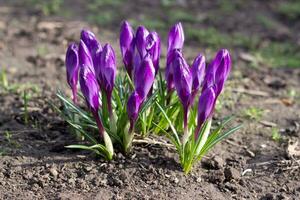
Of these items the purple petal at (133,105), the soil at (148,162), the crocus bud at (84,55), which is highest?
the crocus bud at (84,55)

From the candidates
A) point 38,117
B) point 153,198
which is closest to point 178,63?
point 153,198

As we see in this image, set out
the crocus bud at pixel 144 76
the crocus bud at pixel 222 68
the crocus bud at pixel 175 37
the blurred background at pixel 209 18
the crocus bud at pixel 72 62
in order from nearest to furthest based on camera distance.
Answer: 1. the crocus bud at pixel 144 76
2. the crocus bud at pixel 222 68
3. the crocus bud at pixel 72 62
4. the crocus bud at pixel 175 37
5. the blurred background at pixel 209 18

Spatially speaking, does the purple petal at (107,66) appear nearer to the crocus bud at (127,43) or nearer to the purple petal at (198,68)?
the crocus bud at (127,43)

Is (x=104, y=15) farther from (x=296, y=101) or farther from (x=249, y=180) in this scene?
(x=249, y=180)

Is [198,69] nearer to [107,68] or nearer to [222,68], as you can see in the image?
[222,68]

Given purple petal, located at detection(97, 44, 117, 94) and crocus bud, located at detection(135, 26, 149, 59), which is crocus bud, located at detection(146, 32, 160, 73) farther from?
purple petal, located at detection(97, 44, 117, 94)

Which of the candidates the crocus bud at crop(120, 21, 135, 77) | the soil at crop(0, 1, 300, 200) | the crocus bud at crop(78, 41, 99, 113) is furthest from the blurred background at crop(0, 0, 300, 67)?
the crocus bud at crop(78, 41, 99, 113)

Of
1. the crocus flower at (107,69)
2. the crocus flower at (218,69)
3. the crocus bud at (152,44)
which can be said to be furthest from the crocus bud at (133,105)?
the crocus flower at (218,69)

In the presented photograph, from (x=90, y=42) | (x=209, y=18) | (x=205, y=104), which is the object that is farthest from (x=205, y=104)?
(x=209, y=18)
